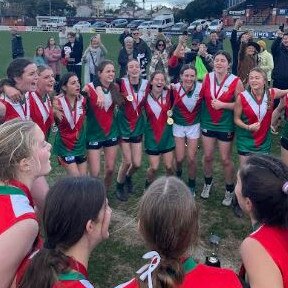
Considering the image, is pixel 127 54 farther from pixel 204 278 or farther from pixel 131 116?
pixel 204 278

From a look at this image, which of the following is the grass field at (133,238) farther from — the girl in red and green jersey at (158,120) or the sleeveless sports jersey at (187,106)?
the sleeveless sports jersey at (187,106)

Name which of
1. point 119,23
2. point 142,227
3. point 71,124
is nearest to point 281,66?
point 71,124

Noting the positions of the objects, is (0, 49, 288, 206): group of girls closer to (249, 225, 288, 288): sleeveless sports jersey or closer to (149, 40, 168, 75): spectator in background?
(249, 225, 288, 288): sleeveless sports jersey

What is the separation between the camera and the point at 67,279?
6.21 ft

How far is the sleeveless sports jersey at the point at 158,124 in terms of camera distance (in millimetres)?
6156

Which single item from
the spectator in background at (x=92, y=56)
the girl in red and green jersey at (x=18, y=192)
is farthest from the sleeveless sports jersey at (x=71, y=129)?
the spectator in background at (x=92, y=56)

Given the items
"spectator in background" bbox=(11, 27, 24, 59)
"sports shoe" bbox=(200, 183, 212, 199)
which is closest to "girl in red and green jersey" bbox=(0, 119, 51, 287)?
"sports shoe" bbox=(200, 183, 212, 199)

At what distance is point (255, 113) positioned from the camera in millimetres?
5605

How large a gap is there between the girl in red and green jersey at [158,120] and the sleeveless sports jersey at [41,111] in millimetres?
1589

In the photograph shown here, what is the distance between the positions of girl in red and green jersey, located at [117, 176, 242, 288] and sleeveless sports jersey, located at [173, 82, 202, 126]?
4.13 m

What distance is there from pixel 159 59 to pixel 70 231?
32.4ft

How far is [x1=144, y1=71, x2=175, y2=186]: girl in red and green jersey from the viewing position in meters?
6.14

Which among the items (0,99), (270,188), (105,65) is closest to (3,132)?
(270,188)

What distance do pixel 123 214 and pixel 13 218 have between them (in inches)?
150
